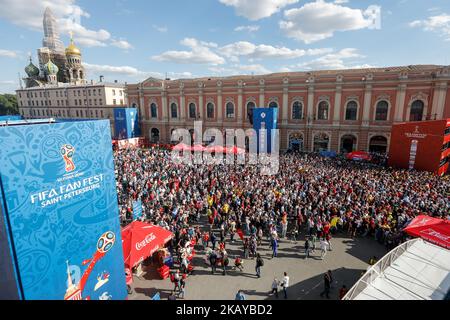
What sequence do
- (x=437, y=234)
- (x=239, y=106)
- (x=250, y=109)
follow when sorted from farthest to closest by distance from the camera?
(x=239, y=106) → (x=250, y=109) → (x=437, y=234)

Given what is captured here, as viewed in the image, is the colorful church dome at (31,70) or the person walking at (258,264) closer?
the person walking at (258,264)

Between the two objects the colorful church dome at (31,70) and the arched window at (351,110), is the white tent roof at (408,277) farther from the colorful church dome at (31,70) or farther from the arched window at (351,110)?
the colorful church dome at (31,70)

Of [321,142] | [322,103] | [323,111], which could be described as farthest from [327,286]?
[322,103]

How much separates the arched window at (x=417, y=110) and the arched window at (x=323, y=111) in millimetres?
8603

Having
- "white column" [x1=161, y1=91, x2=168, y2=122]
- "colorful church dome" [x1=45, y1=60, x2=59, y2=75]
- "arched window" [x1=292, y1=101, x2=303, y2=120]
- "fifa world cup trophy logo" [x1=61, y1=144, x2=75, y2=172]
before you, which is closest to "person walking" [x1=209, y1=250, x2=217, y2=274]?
"fifa world cup trophy logo" [x1=61, y1=144, x2=75, y2=172]

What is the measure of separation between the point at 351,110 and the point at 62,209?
102 feet

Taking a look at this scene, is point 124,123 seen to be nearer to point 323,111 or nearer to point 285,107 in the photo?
point 285,107

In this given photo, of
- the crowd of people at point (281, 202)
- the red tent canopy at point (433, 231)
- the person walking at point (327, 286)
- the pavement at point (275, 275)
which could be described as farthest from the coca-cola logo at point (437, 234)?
the person walking at point (327, 286)

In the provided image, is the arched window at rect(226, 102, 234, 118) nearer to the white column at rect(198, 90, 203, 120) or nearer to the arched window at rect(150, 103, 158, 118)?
the white column at rect(198, 90, 203, 120)

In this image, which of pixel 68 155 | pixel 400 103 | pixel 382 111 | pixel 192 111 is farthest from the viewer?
pixel 192 111

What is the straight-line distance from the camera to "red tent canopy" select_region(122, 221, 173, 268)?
9.16 metres

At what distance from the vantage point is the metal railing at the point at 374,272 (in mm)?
5657

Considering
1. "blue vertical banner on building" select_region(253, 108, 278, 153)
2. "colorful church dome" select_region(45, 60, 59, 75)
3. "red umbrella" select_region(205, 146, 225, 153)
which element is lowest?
"red umbrella" select_region(205, 146, 225, 153)

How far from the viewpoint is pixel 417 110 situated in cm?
2675
